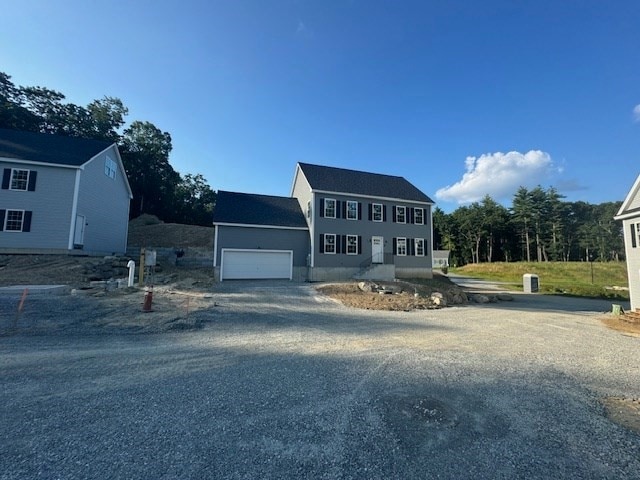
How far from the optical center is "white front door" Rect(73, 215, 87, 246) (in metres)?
18.4

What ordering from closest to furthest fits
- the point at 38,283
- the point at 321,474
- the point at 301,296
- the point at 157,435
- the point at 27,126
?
the point at 321,474 < the point at 157,435 < the point at 38,283 < the point at 301,296 < the point at 27,126

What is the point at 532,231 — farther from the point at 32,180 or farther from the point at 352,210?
the point at 32,180

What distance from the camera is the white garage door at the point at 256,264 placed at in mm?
20438

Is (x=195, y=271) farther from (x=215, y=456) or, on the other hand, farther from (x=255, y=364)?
(x=215, y=456)

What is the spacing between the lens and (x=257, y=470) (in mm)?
2676

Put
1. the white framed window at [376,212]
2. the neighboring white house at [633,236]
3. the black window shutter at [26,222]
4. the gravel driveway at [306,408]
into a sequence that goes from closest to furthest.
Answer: the gravel driveway at [306,408], the neighboring white house at [633,236], the black window shutter at [26,222], the white framed window at [376,212]

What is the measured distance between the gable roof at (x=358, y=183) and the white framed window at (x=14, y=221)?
17.3 meters

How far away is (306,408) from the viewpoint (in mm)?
3953

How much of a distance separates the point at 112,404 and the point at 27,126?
41.1m

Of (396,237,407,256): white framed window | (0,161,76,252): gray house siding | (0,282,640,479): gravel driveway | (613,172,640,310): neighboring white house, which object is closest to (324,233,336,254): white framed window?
(396,237,407,256): white framed window

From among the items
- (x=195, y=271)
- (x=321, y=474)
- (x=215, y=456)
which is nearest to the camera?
(x=321, y=474)

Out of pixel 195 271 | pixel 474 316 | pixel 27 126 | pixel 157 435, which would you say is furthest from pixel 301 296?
pixel 27 126

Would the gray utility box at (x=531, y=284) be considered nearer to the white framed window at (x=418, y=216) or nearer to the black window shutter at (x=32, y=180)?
the white framed window at (x=418, y=216)

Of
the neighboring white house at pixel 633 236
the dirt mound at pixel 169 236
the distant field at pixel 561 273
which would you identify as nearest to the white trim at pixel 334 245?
the dirt mound at pixel 169 236
